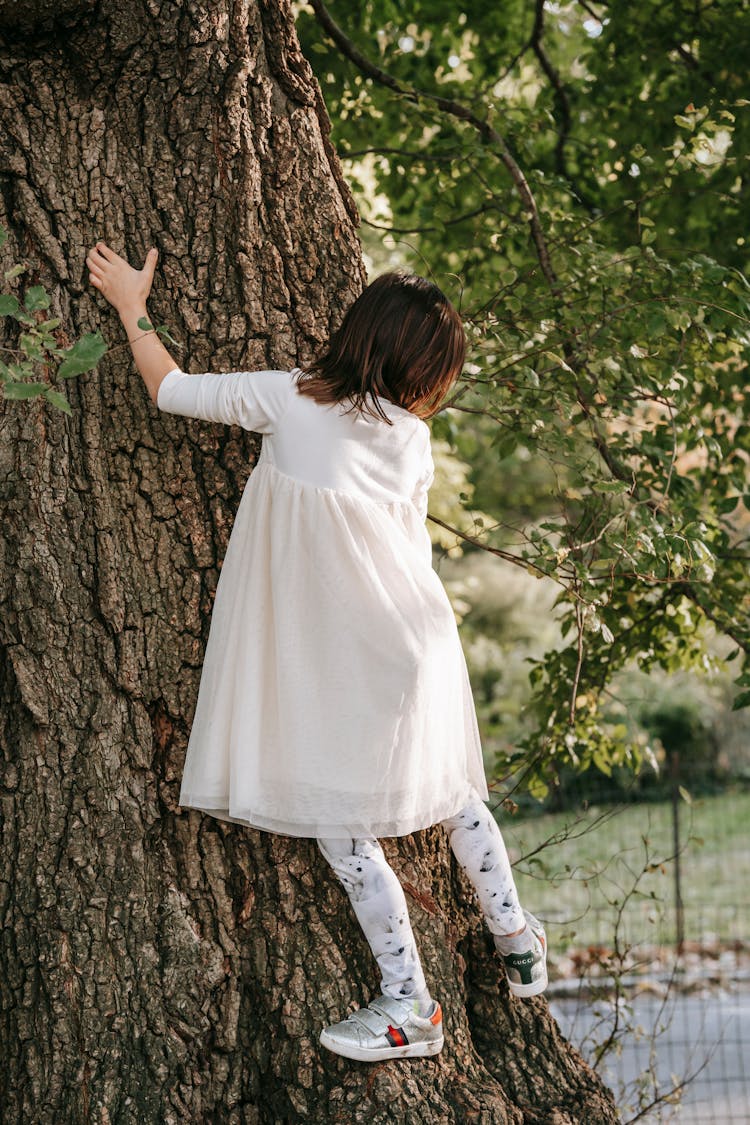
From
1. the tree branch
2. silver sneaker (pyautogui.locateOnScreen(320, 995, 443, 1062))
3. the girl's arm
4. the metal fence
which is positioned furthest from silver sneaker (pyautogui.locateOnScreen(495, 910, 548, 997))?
the tree branch

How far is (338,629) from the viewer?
7.93ft

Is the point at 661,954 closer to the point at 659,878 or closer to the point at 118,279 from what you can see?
the point at 659,878

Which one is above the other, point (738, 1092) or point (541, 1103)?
point (541, 1103)

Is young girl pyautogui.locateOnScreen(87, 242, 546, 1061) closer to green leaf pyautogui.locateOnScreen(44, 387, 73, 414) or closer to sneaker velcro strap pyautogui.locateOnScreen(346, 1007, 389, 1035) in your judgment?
sneaker velcro strap pyautogui.locateOnScreen(346, 1007, 389, 1035)

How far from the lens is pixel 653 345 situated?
348 cm

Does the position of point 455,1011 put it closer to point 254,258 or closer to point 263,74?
point 254,258

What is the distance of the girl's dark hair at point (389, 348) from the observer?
8.00 ft

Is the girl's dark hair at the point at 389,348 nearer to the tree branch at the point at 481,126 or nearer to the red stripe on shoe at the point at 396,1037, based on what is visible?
the tree branch at the point at 481,126

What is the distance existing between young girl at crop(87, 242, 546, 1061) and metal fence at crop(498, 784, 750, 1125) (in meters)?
0.97

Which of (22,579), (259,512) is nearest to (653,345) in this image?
(259,512)

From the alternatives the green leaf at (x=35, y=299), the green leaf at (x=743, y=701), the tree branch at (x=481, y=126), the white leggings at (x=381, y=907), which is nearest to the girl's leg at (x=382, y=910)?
the white leggings at (x=381, y=907)

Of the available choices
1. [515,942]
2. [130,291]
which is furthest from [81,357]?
[515,942]

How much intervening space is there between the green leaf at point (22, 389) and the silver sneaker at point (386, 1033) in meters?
1.42

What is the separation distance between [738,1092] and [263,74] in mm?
4900
